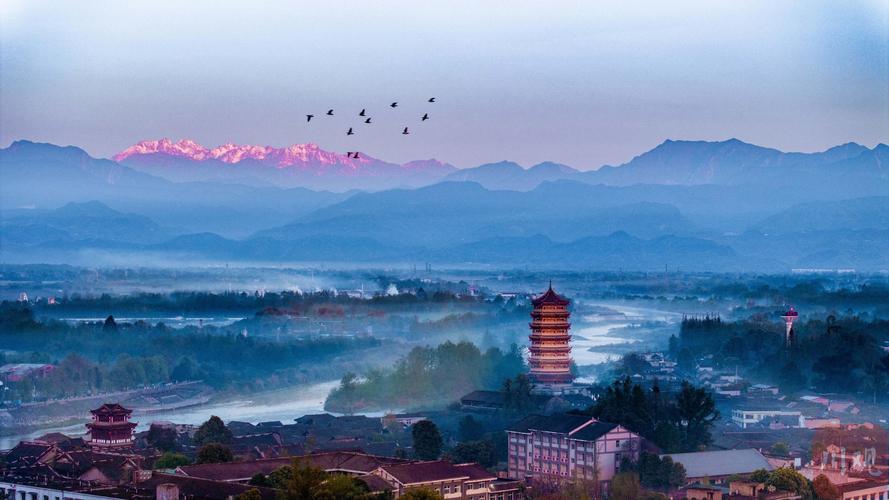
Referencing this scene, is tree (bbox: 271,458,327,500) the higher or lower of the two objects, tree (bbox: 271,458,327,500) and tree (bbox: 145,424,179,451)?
the higher

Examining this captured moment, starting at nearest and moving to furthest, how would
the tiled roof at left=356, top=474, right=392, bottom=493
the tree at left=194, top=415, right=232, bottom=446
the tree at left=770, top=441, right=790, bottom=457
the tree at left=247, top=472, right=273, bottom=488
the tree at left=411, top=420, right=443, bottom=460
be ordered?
the tiled roof at left=356, top=474, right=392, bottom=493, the tree at left=247, top=472, right=273, bottom=488, the tree at left=411, top=420, right=443, bottom=460, the tree at left=770, top=441, right=790, bottom=457, the tree at left=194, top=415, right=232, bottom=446

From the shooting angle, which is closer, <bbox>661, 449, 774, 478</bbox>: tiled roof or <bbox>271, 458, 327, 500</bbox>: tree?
<bbox>271, 458, 327, 500</bbox>: tree

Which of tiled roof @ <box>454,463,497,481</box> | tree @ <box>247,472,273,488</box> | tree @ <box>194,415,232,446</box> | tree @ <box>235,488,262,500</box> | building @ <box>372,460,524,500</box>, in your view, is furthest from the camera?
tree @ <box>194,415,232,446</box>

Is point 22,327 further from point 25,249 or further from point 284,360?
point 25,249

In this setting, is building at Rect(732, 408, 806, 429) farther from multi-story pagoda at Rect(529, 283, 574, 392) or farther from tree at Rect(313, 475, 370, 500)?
tree at Rect(313, 475, 370, 500)

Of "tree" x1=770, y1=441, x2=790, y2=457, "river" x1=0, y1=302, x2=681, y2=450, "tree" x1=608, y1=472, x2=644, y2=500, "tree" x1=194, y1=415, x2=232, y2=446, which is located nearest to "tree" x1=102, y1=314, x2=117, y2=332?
"river" x1=0, y1=302, x2=681, y2=450

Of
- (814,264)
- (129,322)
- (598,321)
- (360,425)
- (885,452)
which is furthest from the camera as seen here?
(814,264)

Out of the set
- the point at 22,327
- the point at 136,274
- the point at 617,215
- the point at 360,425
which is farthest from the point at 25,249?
the point at 360,425

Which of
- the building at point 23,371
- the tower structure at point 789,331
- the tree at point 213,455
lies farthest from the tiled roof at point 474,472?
the tower structure at point 789,331
